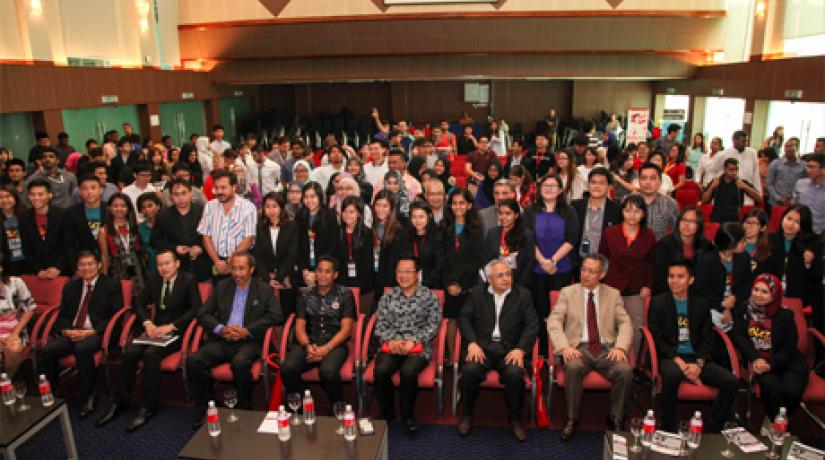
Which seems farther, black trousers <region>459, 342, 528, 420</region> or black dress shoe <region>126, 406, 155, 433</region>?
black dress shoe <region>126, 406, 155, 433</region>

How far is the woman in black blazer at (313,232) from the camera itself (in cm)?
484

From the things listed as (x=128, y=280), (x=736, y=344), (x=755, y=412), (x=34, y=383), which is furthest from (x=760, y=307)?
(x=34, y=383)

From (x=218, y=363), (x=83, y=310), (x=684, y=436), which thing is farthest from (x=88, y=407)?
(x=684, y=436)

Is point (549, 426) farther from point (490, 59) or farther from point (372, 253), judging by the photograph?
point (490, 59)

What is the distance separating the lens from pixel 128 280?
4.82 metres

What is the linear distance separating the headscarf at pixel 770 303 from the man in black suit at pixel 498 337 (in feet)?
5.01

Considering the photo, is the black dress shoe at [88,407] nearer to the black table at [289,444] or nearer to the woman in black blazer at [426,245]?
the black table at [289,444]

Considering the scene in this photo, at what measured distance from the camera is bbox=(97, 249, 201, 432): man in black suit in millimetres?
4188

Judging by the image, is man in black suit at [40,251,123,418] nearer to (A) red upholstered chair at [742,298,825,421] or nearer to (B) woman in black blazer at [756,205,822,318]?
(A) red upholstered chair at [742,298,825,421]

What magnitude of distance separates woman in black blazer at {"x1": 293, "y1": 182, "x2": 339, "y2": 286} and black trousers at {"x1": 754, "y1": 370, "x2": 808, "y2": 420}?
3350 millimetres

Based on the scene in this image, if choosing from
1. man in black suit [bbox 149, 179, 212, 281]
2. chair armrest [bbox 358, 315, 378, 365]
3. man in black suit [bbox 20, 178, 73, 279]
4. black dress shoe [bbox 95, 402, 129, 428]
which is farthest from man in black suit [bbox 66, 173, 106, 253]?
chair armrest [bbox 358, 315, 378, 365]

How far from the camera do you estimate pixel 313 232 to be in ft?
16.1

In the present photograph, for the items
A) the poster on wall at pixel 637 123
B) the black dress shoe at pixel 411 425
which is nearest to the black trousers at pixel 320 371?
the black dress shoe at pixel 411 425

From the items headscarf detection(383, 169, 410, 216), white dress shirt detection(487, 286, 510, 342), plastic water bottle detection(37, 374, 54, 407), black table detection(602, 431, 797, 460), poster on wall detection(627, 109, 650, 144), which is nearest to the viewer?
black table detection(602, 431, 797, 460)
